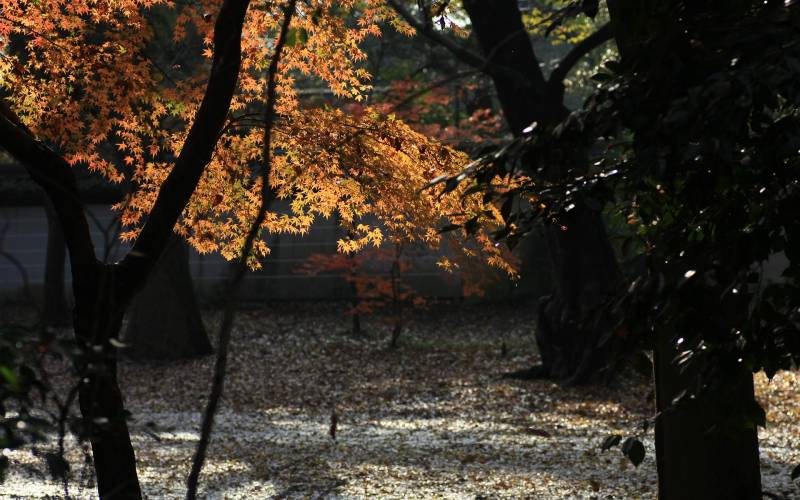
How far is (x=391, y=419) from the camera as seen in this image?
1186 centimetres

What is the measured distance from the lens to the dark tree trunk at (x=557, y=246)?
39.3ft

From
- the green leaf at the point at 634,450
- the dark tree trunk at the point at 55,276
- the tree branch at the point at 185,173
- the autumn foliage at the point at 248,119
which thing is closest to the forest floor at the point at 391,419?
the tree branch at the point at 185,173

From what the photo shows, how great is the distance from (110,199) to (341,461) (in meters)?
12.0

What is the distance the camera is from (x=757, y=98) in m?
2.82

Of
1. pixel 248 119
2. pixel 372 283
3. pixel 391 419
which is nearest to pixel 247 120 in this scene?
pixel 248 119

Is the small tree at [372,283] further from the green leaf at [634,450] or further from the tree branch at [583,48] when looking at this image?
the green leaf at [634,450]

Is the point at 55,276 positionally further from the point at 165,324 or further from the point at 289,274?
the point at 289,274

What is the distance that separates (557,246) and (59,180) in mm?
8268

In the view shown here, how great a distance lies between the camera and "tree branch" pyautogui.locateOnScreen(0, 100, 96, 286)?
5102 millimetres

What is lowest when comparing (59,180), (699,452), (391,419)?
(391,419)

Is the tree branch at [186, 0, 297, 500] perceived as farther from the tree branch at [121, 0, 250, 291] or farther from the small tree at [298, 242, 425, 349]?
the small tree at [298, 242, 425, 349]

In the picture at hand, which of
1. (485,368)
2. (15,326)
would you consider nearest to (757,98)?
(15,326)

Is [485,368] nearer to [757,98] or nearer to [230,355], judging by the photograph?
[230,355]

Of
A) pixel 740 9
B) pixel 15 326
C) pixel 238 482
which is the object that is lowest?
pixel 238 482
